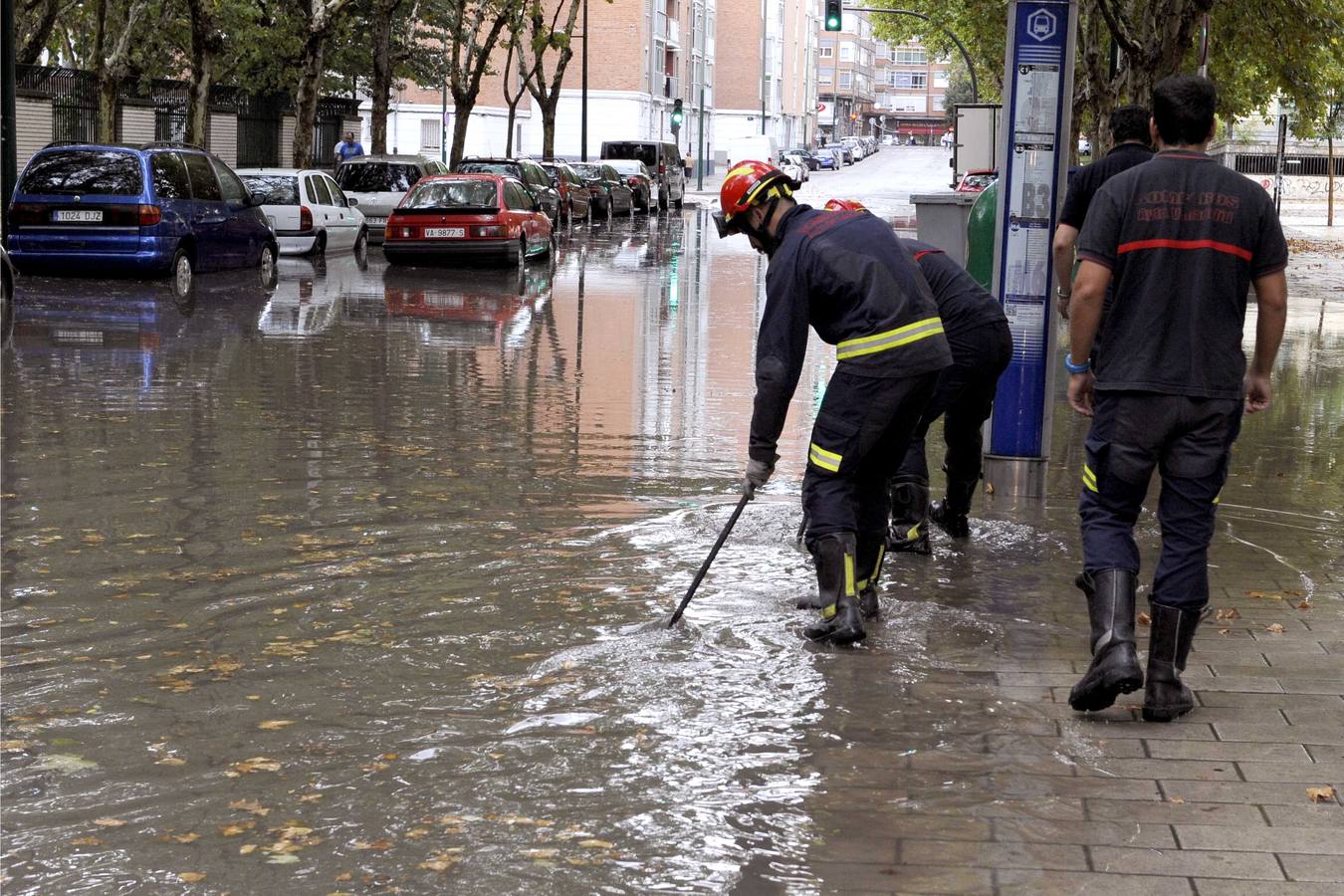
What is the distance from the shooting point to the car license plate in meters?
20.4

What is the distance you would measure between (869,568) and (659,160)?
50091mm

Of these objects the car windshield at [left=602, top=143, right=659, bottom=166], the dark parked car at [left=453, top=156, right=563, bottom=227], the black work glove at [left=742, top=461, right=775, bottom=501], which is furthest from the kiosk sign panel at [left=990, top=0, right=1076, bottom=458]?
the car windshield at [left=602, top=143, right=659, bottom=166]

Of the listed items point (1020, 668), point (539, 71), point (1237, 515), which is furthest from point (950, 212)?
point (539, 71)

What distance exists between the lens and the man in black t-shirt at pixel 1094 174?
24.5 ft

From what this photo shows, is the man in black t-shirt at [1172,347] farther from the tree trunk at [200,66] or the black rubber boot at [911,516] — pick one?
the tree trunk at [200,66]

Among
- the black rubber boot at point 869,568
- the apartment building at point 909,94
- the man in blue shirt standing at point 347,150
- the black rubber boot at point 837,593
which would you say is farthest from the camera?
the apartment building at point 909,94

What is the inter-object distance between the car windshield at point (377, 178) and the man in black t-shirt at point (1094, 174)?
2527 cm

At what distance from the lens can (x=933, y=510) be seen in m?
8.23

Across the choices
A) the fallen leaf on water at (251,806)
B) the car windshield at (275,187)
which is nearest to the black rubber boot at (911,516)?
the fallen leaf on water at (251,806)

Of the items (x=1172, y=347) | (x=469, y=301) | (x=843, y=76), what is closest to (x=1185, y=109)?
(x=1172, y=347)

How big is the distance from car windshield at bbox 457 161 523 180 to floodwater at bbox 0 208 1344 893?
893 inches

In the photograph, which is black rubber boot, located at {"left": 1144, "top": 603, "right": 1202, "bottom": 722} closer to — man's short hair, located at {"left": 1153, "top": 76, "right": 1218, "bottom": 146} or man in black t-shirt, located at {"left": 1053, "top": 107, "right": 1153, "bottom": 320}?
→ man's short hair, located at {"left": 1153, "top": 76, "right": 1218, "bottom": 146}

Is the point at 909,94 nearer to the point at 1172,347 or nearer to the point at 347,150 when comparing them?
the point at 347,150

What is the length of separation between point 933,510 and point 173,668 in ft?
12.2
